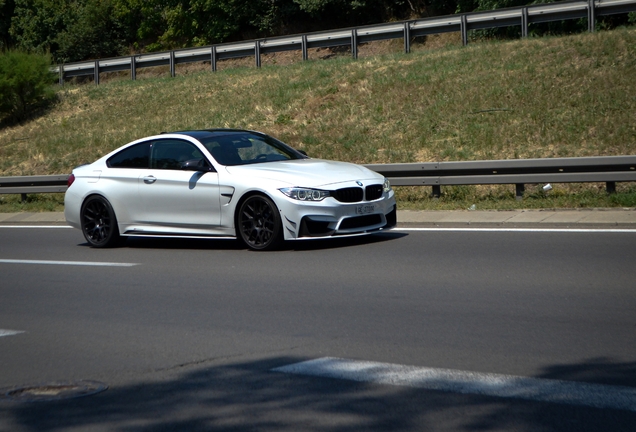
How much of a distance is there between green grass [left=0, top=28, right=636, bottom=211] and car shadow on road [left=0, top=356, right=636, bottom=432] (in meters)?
9.01

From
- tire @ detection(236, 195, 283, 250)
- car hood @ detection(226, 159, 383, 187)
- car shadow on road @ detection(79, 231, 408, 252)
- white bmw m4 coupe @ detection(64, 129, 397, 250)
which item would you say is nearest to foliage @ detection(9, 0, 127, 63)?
car shadow on road @ detection(79, 231, 408, 252)

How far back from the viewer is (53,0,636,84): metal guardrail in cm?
2356

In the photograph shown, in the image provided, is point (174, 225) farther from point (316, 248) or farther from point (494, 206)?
point (494, 206)

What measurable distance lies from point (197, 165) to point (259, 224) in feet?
3.88

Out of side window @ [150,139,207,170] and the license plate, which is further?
side window @ [150,139,207,170]

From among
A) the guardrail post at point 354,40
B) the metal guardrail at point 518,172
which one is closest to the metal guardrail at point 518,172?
the metal guardrail at point 518,172

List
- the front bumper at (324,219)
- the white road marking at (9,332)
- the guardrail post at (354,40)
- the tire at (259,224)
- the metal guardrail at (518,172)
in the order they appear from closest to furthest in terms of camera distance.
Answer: the white road marking at (9,332) → the front bumper at (324,219) → the tire at (259,224) → the metal guardrail at (518,172) → the guardrail post at (354,40)

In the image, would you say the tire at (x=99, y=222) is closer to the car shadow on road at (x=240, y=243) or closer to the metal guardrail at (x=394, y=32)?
the car shadow on road at (x=240, y=243)

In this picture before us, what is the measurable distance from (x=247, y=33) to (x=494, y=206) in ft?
129

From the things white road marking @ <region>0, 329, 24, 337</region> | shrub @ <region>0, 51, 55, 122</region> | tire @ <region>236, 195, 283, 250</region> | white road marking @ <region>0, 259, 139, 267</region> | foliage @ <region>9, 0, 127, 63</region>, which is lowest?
white road marking @ <region>0, 329, 24, 337</region>

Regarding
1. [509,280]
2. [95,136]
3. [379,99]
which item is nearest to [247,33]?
[95,136]

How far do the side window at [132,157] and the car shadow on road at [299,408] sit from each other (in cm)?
692

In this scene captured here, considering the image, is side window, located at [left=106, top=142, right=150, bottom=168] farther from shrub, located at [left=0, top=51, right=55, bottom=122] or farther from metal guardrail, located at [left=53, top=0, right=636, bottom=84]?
shrub, located at [left=0, top=51, right=55, bottom=122]

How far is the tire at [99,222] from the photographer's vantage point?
12180mm
